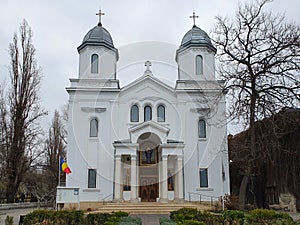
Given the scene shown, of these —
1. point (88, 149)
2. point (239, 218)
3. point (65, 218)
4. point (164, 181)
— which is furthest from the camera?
point (88, 149)

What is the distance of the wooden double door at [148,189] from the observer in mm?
24938

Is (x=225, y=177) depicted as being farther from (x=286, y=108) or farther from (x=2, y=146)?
(x=2, y=146)

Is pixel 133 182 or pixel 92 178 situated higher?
pixel 92 178

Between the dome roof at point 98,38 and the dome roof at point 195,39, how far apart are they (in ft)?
19.9

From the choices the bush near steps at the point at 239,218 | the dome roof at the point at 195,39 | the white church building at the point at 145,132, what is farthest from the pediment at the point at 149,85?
the bush near steps at the point at 239,218

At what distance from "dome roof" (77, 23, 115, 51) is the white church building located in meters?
0.08

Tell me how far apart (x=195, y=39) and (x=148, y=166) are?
1106cm

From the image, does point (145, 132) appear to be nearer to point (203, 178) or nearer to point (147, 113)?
point (147, 113)

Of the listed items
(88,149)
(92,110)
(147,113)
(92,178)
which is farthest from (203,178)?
(92,110)

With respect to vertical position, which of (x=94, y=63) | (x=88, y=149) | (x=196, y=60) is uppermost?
(x=196, y=60)

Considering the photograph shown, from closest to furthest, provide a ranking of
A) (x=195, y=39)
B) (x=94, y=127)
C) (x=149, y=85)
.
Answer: (x=94, y=127)
(x=149, y=85)
(x=195, y=39)

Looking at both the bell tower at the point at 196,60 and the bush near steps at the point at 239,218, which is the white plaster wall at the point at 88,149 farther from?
the bush near steps at the point at 239,218

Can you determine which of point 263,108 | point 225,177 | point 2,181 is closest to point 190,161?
point 225,177

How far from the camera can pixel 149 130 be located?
24.2 meters
